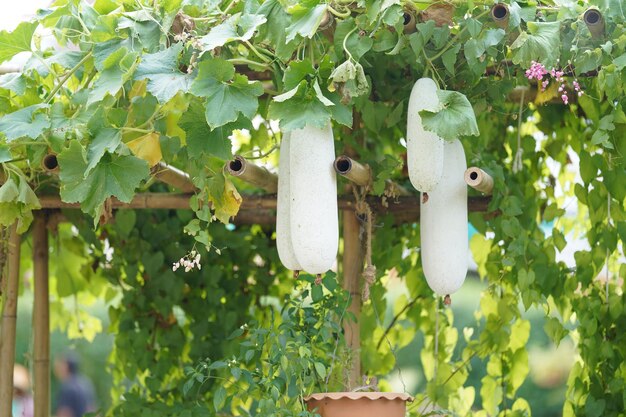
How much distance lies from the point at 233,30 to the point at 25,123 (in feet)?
1.58

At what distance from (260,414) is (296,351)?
17 cm

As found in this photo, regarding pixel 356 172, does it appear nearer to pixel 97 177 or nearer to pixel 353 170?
pixel 353 170

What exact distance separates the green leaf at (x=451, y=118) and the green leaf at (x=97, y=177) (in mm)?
582

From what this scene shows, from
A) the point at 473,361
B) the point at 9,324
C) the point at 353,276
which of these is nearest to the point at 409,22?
the point at 353,276

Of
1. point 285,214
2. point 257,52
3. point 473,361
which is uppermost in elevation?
point 257,52

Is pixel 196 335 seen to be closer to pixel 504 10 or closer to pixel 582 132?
pixel 582 132

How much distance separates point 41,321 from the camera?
315 cm

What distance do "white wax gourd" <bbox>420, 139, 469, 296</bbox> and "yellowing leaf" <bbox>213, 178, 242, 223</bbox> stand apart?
1.34 feet

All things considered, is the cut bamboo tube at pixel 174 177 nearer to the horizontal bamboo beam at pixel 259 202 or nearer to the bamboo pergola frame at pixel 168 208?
the bamboo pergola frame at pixel 168 208

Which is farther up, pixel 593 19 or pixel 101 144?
pixel 593 19

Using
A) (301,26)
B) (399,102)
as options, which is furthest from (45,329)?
(301,26)

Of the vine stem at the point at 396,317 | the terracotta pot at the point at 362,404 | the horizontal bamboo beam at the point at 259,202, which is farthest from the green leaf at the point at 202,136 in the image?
the vine stem at the point at 396,317

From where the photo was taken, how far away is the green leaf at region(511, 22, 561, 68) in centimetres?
200

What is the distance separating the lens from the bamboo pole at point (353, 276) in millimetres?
2789
